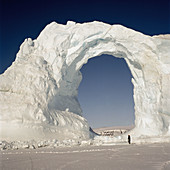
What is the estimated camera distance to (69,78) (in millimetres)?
19234

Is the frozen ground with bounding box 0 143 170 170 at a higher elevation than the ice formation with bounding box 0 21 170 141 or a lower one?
lower

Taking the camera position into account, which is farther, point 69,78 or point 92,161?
point 69,78

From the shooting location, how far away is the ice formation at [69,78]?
15.2 meters

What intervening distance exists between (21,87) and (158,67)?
33.8 feet

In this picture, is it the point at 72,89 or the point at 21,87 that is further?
the point at 72,89

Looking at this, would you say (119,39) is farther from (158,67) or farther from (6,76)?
(6,76)

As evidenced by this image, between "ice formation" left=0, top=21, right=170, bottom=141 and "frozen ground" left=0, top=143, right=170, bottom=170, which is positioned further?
"ice formation" left=0, top=21, right=170, bottom=141

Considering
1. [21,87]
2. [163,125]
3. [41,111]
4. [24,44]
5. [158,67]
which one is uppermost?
[24,44]

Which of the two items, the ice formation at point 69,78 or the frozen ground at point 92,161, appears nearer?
the frozen ground at point 92,161

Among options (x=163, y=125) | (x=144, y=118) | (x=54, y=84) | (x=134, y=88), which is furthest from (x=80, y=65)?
(x=163, y=125)

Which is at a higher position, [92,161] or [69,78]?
[69,78]

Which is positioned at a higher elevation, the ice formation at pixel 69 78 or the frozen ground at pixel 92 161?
the ice formation at pixel 69 78

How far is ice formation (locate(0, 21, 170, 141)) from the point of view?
1522 centimetres

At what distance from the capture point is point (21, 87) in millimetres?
16047
